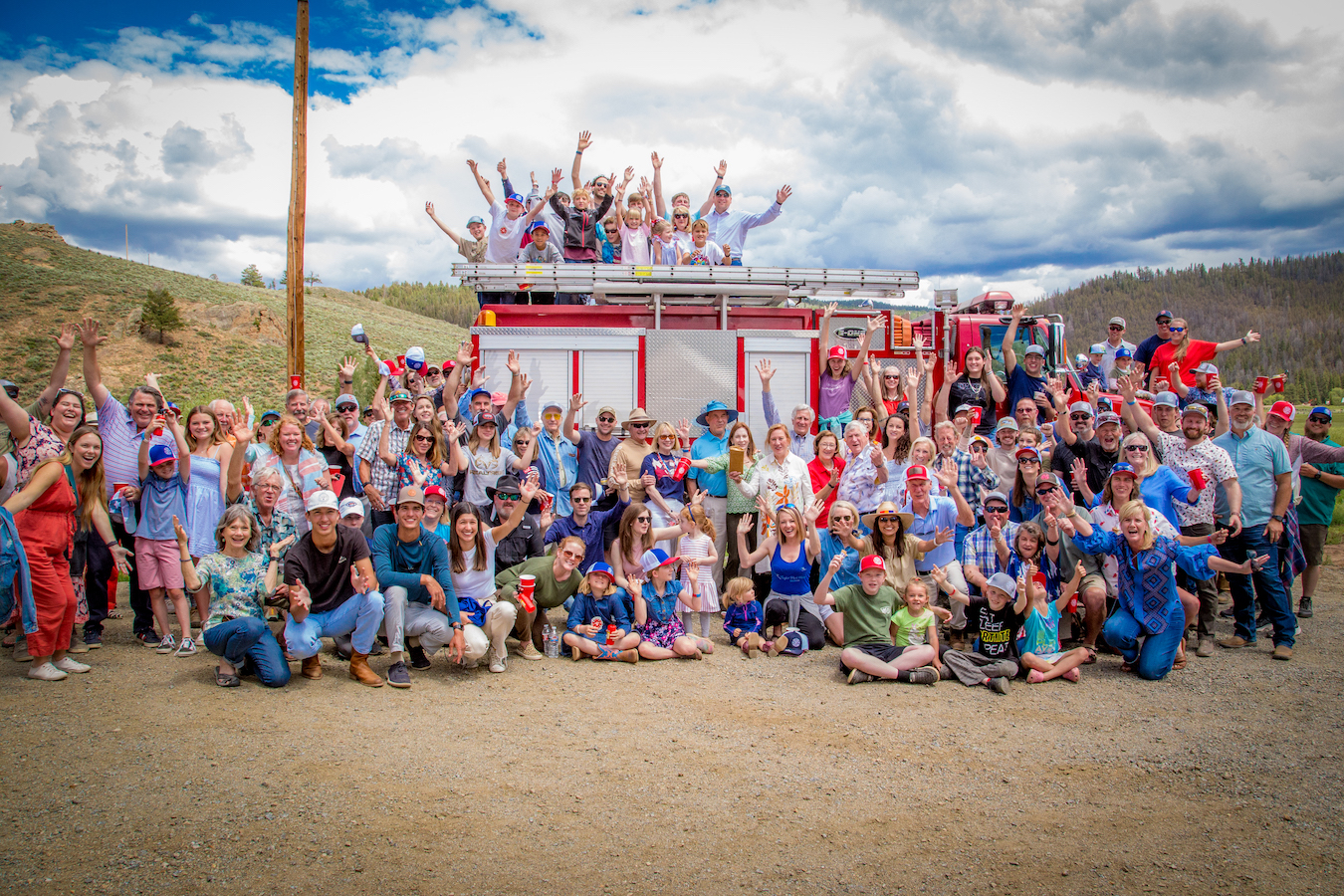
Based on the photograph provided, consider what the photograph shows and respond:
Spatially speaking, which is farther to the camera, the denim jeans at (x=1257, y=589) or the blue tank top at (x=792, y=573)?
the blue tank top at (x=792, y=573)

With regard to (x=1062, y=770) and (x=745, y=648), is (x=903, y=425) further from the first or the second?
(x=1062, y=770)

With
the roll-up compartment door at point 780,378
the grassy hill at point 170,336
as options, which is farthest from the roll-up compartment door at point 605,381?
the grassy hill at point 170,336

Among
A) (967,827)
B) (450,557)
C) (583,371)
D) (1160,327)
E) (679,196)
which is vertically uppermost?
(679,196)

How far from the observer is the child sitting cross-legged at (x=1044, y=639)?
5797 mm

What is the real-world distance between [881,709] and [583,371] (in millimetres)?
5185

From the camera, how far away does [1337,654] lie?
661 cm

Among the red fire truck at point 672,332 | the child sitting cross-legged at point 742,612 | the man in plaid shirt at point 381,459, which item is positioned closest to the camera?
the child sitting cross-legged at point 742,612

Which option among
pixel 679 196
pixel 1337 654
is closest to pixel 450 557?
pixel 679 196

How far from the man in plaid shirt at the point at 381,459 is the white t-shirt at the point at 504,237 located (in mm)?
3359

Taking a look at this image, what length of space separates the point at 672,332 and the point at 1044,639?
5081mm

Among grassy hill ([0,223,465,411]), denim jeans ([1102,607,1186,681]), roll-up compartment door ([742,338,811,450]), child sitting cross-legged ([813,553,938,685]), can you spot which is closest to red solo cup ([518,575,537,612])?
child sitting cross-legged ([813,553,938,685])

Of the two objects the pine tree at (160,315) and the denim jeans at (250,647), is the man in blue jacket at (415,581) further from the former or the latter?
the pine tree at (160,315)

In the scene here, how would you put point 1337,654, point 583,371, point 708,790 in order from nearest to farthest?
point 708,790
point 1337,654
point 583,371

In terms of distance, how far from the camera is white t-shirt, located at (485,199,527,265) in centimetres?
962
